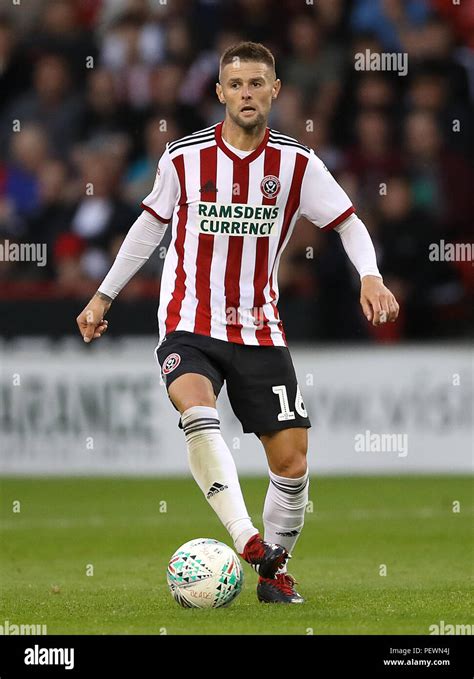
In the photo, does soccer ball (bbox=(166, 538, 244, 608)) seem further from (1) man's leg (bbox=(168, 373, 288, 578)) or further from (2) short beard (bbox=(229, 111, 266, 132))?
(2) short beard (bbox=(229, 111, 266, 132))

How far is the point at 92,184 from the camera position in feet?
48.9

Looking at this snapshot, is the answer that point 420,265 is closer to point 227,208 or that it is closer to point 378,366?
point 378,366

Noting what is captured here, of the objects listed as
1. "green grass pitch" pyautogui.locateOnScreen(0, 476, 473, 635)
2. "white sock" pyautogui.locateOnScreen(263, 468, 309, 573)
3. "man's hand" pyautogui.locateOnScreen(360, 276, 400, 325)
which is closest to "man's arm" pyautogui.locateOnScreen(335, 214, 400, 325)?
"man's hand" pyautogui.locateOnScreen(360, 276, 400, 325)

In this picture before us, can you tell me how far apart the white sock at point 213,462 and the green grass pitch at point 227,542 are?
46cm

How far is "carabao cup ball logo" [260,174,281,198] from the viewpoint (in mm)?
6785

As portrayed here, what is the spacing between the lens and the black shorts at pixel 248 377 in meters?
6.68

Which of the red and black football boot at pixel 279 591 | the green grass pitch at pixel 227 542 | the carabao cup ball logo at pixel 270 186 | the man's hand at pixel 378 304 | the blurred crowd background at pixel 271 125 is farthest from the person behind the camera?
the blurred crowd background at pixel 271 125

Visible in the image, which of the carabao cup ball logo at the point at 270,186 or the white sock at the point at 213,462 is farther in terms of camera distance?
the carabao cup ball logo at the point at 270,186

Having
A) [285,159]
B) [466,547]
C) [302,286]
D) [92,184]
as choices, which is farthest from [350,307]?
[285,159]

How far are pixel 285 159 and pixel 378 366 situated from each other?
6.71m

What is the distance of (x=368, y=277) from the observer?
6.58 m

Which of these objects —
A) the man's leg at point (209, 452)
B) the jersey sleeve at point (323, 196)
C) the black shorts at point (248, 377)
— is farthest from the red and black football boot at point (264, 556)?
the jersey sleeve at point (323, 196)

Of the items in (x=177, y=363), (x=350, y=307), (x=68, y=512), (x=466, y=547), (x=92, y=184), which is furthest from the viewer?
(x=92, y=184)

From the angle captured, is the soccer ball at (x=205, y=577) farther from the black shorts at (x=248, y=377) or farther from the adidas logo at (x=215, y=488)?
the black shorts at (x=248, y=377)
